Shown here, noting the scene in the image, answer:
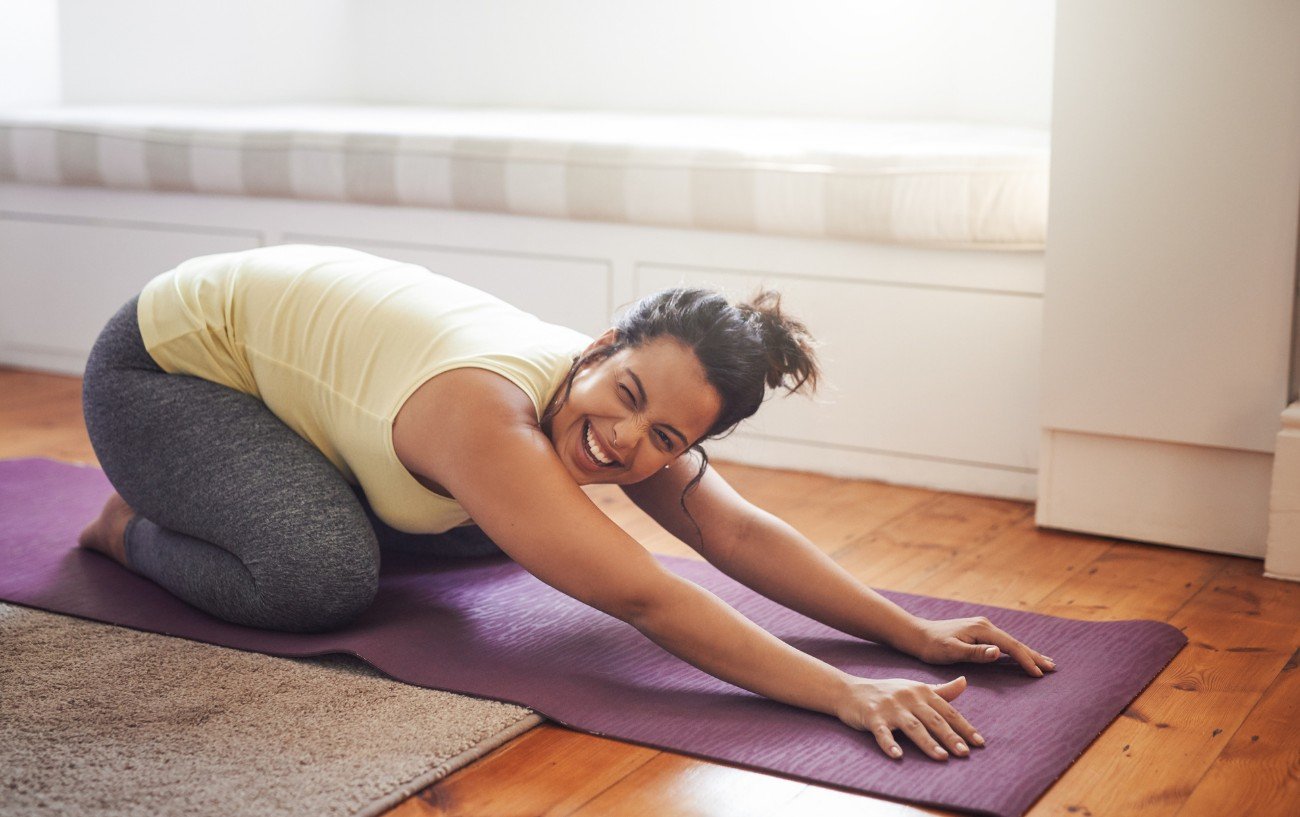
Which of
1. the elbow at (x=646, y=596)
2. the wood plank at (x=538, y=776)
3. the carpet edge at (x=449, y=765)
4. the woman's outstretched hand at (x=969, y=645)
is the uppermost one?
the elbow at (x=646, y=596)

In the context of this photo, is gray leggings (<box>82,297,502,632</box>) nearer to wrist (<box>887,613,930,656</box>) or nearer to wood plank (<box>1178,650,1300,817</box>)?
wrist (<box>887,613,930,656</box>)

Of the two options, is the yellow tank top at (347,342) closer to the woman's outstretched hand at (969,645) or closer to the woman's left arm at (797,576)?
the woman's left arm at (797,576)

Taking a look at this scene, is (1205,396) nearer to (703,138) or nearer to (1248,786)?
(1248,786)

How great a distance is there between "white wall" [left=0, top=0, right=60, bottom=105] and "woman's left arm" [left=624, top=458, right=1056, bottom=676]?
2336mm

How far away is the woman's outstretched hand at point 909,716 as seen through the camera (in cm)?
131

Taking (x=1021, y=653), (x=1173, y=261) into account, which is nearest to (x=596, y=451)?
(x=1021, y=653)

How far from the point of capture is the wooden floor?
1.25 metres

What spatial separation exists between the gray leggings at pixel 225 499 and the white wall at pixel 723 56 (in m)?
1.84

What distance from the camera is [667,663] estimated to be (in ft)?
5.09

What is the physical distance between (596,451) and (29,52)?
2504 mm

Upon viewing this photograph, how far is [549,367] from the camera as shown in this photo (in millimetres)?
1525

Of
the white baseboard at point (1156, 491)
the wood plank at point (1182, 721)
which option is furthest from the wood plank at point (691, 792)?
the white baseboard at point (1156, 491)

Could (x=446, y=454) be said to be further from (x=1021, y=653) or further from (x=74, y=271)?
(x=74, y=271)

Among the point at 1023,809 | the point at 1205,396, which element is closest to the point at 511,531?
the point at 1023,809
